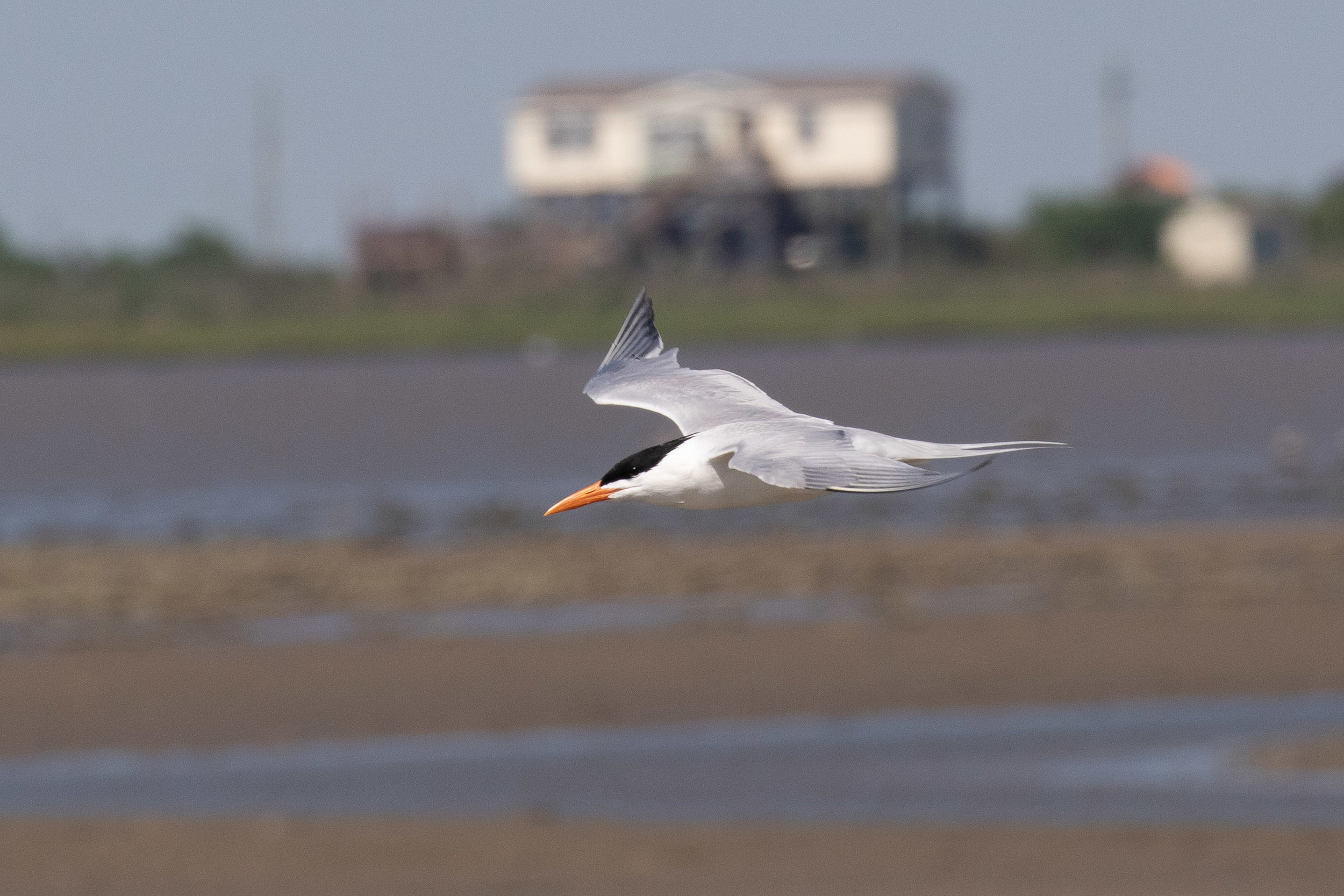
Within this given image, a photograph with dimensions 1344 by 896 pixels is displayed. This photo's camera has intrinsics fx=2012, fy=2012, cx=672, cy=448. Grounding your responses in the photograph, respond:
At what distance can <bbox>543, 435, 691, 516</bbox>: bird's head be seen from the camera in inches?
153

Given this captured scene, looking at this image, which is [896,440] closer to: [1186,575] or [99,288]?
[99,288]

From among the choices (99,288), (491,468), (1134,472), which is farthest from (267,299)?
(491,468)

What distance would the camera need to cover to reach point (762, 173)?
7.43 m

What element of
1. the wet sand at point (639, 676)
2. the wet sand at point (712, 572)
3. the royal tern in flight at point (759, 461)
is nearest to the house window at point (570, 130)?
the royal tern in flight at point (759, 461)

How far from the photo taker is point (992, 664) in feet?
152

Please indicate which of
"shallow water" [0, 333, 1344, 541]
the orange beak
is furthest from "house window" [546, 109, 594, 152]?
the orange beak

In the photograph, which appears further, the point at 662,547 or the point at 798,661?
the point at 662,547

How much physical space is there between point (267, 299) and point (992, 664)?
35460 millimetres

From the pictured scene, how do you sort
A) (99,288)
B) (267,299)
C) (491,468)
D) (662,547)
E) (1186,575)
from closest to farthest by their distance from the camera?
(267,299) < (99,288) < (1186,575) < (662,547) < (491,468)

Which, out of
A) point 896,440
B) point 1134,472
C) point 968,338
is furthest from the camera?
point 968,338

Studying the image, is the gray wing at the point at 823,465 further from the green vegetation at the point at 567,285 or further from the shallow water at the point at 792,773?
the shallow water at the point at 792,773

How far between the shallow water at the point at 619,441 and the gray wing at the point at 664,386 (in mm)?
323

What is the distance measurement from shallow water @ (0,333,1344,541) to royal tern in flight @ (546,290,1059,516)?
0.89 m

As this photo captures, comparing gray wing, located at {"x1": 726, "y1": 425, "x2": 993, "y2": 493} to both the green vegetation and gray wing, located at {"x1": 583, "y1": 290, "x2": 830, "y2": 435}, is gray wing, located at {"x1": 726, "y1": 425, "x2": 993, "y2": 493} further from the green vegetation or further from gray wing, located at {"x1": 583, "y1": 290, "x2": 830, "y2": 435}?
the green vegetation
